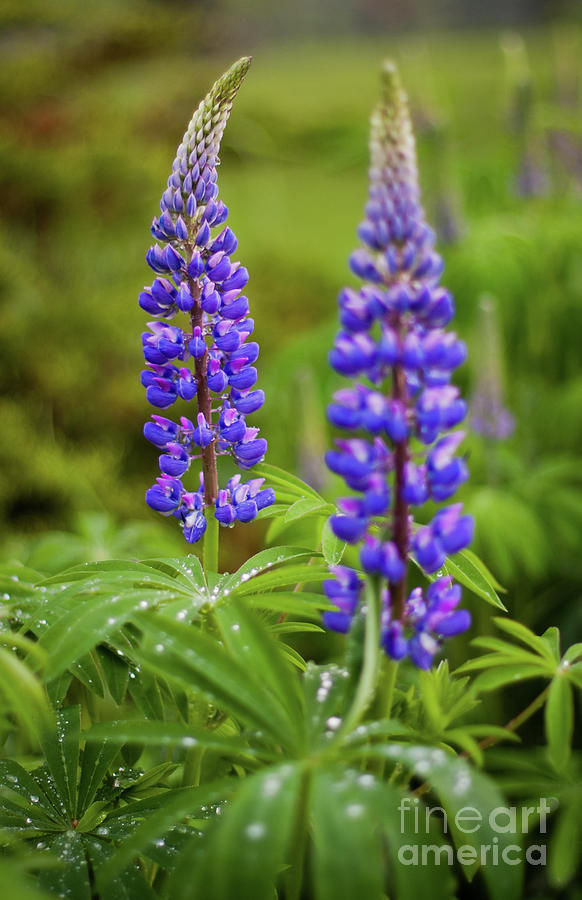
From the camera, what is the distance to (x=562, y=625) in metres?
1.87

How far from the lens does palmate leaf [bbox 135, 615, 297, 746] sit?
548 millimetres

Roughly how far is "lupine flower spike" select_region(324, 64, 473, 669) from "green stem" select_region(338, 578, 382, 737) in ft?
0.05

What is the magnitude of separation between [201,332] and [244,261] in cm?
324

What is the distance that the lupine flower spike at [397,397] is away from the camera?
0.56 m

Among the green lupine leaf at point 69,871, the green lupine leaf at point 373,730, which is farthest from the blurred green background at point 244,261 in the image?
the green lupine leaf at point 373,730

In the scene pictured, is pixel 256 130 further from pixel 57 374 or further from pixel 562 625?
pixel 562 625

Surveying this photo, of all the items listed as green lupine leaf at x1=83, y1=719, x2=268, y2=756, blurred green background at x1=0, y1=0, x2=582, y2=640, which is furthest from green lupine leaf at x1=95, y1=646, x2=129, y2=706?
blurred green background at x1=0, y1=0, x2=582, y2=640

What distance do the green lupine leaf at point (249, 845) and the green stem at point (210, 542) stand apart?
30 cm

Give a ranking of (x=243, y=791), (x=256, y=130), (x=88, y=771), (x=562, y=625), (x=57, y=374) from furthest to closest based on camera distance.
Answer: (x=256, y=130) → (x=57, y=374) → (x=562, y=625) → (x=88, y=771) → (x=243, y=791)

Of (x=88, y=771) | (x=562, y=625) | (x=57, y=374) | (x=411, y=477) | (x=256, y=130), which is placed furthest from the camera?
(x=256, y=130)

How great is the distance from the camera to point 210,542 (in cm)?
77

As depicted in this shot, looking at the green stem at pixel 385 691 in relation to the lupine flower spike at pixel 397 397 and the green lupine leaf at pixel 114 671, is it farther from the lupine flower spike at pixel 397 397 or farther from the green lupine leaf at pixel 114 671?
the green lupine leaf at pixel 114 671

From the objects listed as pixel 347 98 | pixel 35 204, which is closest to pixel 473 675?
pixel 35 204

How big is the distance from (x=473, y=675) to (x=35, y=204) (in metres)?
2.57
